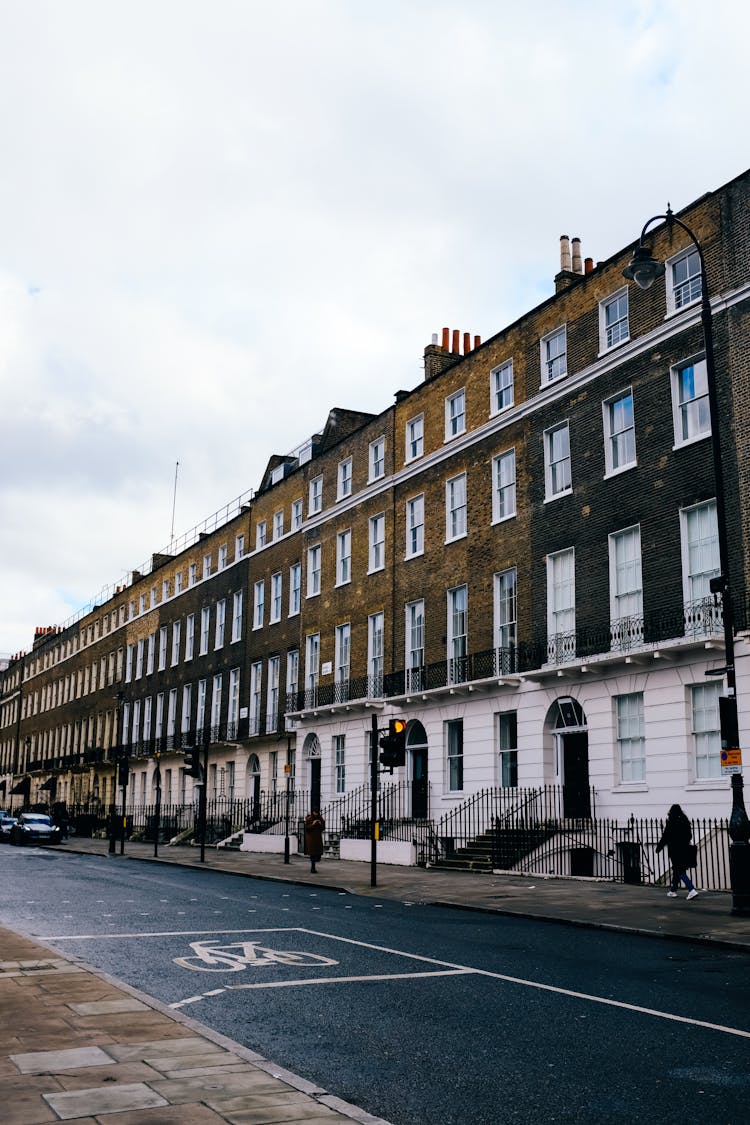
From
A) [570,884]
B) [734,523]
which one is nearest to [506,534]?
[734,523]

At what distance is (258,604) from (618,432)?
2398 cm

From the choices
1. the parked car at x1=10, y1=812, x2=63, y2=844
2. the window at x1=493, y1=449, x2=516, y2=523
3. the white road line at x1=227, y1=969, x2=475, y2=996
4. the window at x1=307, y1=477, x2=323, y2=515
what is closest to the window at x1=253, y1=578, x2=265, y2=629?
the window at x1=307, y1=477, x2=323, y2=515

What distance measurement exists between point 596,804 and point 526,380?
1142 centimetres

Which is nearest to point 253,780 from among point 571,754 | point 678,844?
point 571,754

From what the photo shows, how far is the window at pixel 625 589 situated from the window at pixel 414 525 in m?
9.59

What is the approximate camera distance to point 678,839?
64.7ft

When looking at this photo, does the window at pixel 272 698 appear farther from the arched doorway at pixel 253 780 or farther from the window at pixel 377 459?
the window at pixel 377 459

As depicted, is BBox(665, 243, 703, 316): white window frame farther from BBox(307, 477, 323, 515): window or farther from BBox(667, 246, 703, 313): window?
BBox(307, 477, 323, 515): window

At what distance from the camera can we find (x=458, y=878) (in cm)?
2411

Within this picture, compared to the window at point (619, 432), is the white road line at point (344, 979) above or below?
below

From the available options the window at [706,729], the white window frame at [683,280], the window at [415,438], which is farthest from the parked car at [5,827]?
the white window frame at [683,280]

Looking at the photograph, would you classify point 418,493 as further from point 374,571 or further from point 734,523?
point 734,523

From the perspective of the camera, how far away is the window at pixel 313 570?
41281mm

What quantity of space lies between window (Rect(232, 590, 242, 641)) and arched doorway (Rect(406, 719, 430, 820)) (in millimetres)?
17166
